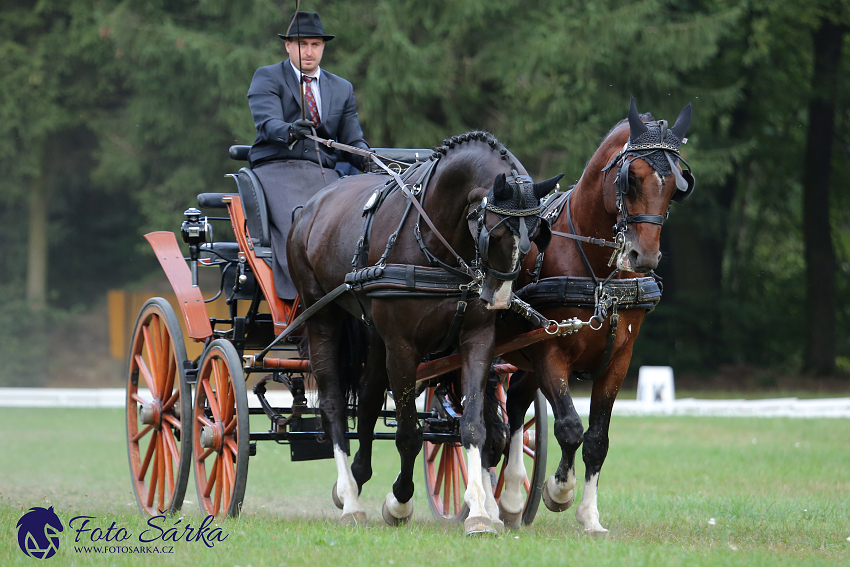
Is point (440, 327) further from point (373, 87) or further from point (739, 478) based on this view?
point (373, 87)

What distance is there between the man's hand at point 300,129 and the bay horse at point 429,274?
26.9 inches

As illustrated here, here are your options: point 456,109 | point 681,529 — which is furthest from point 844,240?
point 681,529

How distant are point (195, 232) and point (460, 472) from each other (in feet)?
7.66

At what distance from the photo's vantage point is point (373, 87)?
1677 cm

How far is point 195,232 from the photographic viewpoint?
6.78m

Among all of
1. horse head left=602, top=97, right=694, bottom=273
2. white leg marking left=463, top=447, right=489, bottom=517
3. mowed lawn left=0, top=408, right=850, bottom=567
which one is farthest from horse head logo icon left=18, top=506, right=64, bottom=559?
horse head left=602, top=97, right=694, bottom=273

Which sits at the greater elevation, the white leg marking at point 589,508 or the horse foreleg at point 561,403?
the horse foreleg at point 561,403

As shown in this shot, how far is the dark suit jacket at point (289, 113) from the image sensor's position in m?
6.78

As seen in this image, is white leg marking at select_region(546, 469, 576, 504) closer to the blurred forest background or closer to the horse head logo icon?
the horse head logo icon

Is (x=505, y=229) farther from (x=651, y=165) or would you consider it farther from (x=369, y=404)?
(x=369, y=404)

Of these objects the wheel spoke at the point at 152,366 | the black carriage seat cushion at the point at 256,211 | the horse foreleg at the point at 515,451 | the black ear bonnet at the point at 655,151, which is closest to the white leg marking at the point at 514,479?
the horse foreleg at the point at 515,451

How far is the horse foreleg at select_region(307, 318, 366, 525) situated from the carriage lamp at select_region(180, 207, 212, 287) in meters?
1.12

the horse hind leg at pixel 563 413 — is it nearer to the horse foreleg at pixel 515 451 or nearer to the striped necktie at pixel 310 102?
the horse foreleg at pixel 515 451

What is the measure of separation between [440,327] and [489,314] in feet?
0.82
